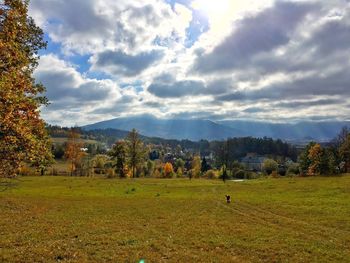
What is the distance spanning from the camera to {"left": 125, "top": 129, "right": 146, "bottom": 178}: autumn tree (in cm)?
11825

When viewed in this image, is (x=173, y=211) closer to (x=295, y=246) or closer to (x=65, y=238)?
(x=65, y=238)

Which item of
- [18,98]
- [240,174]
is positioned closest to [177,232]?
[18,98]

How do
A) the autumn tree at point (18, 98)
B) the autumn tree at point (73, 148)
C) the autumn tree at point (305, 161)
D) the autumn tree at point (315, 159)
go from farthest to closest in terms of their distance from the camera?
1. the autumn tree at point (73, 148)
2. the autumn tree at point (305, 161)
3. the autumn tree at point (315, 159)
4. the autumn tree at point (18, 98)

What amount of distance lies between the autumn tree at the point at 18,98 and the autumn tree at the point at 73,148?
332ft

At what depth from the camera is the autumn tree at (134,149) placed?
118250 millimetres

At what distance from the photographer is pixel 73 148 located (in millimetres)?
124938

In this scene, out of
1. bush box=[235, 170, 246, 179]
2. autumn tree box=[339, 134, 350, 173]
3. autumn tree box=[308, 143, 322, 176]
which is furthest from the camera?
bush box=[235, 170, 246, 179]

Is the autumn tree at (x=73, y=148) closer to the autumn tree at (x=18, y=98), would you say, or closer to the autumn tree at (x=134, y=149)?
the autumn tree at (x=134, y=149)

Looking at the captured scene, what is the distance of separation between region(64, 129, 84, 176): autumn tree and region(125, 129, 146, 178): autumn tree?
21.2 m

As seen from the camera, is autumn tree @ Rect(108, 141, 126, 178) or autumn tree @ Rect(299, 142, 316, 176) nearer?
autumn tree @ Rect(108, 141, 126, 178)

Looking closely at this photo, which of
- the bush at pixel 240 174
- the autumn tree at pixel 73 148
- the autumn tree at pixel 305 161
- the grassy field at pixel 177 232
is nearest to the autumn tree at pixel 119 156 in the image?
the autumn tree at pixel 73 148

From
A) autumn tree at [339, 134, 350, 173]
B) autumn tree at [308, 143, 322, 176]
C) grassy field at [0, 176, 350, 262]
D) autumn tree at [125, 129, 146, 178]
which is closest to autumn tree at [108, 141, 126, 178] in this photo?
autumn tree at [125, 129, 146, 178]

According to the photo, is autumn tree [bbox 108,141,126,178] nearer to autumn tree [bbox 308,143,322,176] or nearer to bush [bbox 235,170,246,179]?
bush [bbox 235,170,246,179]

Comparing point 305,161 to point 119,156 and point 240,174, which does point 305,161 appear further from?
point 119,156
